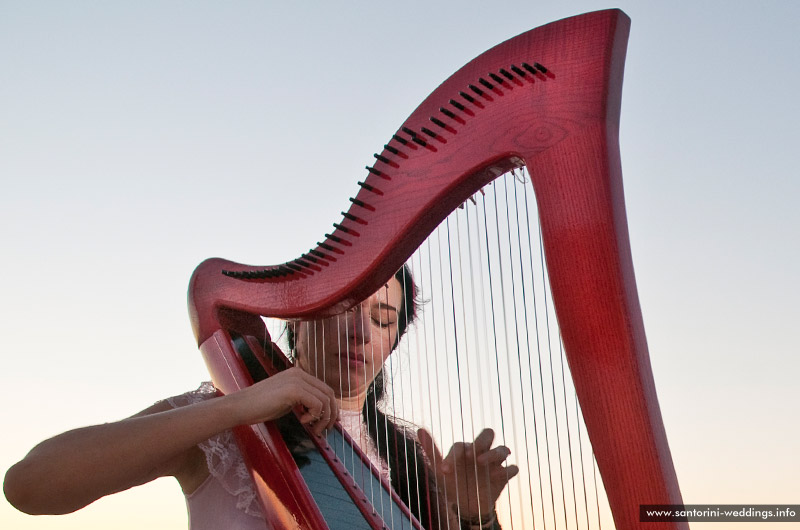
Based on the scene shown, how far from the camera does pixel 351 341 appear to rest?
151cm

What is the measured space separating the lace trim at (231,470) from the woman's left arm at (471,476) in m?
0.30

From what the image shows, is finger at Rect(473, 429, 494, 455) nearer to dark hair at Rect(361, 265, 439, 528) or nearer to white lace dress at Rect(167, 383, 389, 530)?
dark hair at Rect(361, 265, 439, 528)

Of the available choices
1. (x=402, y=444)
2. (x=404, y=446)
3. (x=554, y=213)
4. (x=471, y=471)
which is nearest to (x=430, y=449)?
(x=471, y=471)

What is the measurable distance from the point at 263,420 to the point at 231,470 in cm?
21

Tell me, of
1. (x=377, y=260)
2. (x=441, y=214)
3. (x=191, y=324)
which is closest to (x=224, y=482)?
(x=191, y=324)

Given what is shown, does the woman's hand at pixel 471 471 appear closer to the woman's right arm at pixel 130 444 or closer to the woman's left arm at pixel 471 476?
the woman's left arm at pixel 471 476

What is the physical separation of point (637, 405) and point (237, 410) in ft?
2.29

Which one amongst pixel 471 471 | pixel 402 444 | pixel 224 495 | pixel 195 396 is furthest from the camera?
pixel 402 444

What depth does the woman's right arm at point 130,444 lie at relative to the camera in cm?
121

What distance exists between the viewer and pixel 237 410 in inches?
50.4

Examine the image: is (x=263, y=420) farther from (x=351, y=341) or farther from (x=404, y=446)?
(x=404, y=446)

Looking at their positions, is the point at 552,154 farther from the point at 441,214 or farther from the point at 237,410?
the point at 237,410

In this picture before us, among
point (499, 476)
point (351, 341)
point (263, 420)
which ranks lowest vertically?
point (499, 476)

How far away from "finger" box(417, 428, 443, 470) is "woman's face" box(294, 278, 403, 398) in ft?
0.67
